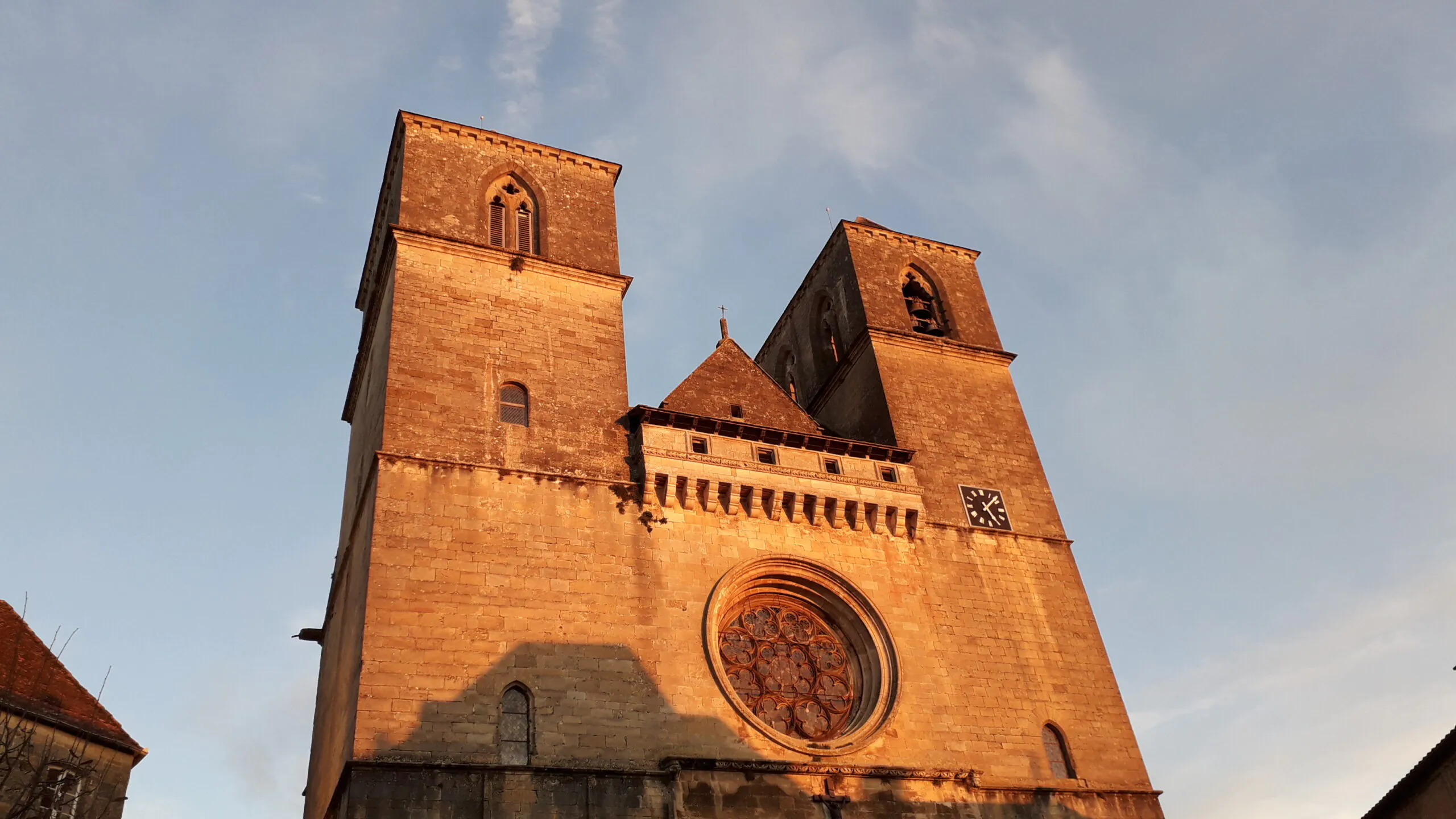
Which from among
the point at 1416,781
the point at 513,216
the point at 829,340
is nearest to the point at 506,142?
the point at 513,216

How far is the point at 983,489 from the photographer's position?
1953 centimetres

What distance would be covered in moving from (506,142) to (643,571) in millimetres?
9623

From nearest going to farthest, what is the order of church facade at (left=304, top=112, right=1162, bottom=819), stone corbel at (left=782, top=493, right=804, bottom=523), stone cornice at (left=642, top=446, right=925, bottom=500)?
church facade at (left=304, top=112, right=1162, bottom=819) < stone cornice at (left=642, top=446, right=925, bottom=500) < stone corbel at (left=782, top=493, right=804, bottom=523)

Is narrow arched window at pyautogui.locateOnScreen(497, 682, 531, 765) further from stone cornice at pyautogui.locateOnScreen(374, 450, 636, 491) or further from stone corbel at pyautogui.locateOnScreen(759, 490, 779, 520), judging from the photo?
Result: stone corbel at pyautogui.locateOnScreen(759, 490, 779, 520)

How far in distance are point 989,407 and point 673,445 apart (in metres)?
7.23

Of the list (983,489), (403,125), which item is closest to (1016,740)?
(983,489)

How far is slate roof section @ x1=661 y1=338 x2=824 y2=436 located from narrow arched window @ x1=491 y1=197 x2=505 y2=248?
4.06 meters

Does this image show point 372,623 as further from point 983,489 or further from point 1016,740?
point 983,489

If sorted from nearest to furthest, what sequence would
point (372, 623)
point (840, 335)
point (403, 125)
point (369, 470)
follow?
point (372, 623), point (369, 470), point (403, 125), point (840, 335)

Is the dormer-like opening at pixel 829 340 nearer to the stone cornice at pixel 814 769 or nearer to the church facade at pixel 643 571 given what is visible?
the church facade at pixel 643 571

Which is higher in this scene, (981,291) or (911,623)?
(981,291)

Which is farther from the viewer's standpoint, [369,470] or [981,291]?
[981,291]

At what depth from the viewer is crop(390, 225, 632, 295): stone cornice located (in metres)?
18.2

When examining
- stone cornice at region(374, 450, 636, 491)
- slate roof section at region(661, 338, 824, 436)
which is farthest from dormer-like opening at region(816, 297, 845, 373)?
stone cornice at region(374, 450, 636, 491)
